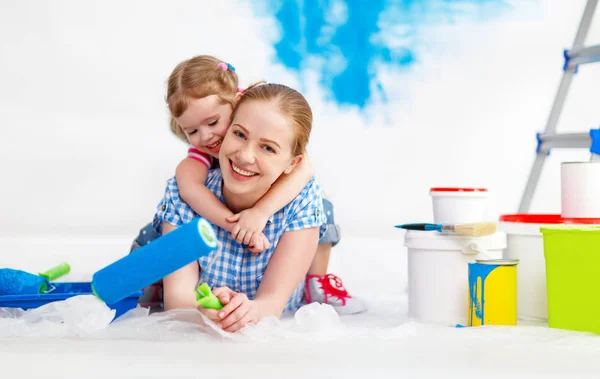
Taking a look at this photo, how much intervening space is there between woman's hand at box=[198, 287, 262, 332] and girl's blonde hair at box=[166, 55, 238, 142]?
20.7 inches

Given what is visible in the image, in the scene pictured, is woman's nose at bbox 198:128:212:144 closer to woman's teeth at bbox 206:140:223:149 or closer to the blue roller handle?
woman's teeth at bbox 206:140:223:149

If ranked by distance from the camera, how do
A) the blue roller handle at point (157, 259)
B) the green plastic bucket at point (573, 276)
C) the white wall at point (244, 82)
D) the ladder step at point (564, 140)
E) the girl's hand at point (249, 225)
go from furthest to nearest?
the white wall at point (244, 82), the ladder step at point (564, 140), the girl's hand at point (249, 225), the green plastic bucket at point (573, 276), the blue roller handle at point (157, 259)

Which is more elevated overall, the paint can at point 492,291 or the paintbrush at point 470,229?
the paintbrush at point 470,229

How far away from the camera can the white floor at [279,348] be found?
104cm

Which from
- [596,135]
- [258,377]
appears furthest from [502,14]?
[258,377]

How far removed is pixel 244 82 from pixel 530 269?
4.57 ft

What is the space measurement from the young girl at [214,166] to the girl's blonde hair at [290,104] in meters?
0.07

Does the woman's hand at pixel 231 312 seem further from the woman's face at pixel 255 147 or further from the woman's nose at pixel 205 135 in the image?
the woman's nose at pixel 205 135

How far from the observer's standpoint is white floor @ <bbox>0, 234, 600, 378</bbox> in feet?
3.41

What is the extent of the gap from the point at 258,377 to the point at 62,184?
183 cm

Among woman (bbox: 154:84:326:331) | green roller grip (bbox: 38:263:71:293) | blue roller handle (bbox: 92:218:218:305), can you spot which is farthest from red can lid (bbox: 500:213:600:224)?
green roller grip (bbox: 38:263:71:293)

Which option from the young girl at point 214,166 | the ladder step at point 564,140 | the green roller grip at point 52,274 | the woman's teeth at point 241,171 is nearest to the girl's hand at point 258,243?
the young girl at point 214,166

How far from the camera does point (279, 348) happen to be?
1.18 metres

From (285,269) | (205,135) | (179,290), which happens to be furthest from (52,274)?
(285,269)
